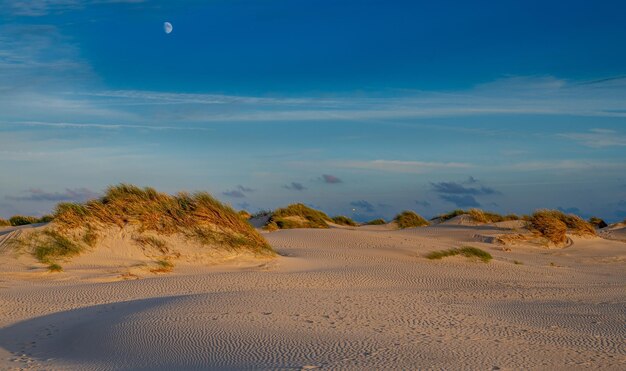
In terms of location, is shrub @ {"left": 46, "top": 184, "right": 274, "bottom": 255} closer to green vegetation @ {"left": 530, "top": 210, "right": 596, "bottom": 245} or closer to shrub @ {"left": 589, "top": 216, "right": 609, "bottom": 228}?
green vegetation @ {"left": 530, "top": 210, "right": 596, "bottom": 245}

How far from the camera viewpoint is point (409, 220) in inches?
1102

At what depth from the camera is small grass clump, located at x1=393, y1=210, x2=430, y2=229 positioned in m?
27.8

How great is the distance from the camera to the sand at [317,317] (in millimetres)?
6039

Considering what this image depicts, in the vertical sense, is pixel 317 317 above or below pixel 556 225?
below

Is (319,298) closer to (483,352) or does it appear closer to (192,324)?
(192,324)

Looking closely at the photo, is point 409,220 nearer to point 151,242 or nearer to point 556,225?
point 556,225

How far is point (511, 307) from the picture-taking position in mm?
9141

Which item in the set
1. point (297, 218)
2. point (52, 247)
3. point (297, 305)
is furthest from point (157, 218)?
point (297, 218)

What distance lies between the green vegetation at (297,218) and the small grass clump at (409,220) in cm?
327

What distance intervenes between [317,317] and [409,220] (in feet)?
67.9

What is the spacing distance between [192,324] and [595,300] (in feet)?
20.8

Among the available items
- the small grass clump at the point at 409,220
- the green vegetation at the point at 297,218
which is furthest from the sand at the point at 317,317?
the small grass clump at the point at 409,220

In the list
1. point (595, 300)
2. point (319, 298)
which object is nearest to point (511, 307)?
point (595, 300)

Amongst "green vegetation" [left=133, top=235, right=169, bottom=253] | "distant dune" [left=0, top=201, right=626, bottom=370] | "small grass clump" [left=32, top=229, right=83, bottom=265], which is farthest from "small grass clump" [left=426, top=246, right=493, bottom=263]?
"small grass clump" [left=32, top=229, right=83, bottom=265]
